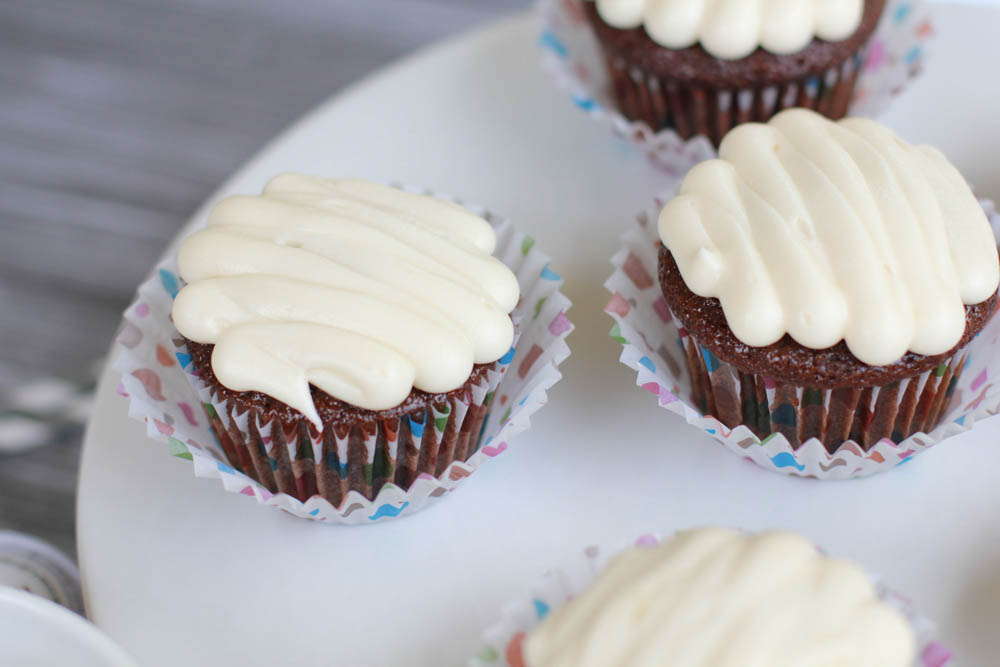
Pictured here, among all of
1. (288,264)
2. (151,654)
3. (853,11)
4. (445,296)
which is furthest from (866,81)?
(151,654)

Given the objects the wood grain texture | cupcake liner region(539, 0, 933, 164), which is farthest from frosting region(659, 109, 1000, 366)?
the wood grain texture

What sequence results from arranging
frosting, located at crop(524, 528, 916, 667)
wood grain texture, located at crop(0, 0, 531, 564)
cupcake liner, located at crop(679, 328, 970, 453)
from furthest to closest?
1. wood grain texture, located at crop(0, 0, 531, 564)
2. cupcake liner, located at crop(679, 328, 970, 453)
3. frosting, located at crop(524, 528, 916, 667)

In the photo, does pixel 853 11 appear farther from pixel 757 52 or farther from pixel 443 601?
pixel 443 601

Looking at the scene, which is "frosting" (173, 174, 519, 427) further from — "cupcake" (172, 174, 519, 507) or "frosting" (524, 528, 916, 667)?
"frosting" (524, 528, 916, 667)

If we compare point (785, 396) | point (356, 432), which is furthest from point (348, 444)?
point (785, 396)

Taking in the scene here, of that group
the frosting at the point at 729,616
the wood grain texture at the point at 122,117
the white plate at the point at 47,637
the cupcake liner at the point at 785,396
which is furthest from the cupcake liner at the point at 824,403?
the wood grain texture at the point at 122,117

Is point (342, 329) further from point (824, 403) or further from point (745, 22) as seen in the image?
point (745, 22)
